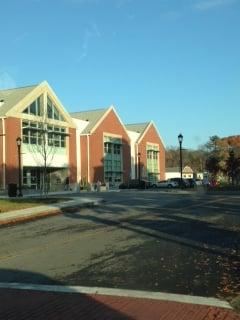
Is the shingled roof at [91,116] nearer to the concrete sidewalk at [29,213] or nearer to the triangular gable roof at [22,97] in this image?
the triangular gable roof at [22,97]

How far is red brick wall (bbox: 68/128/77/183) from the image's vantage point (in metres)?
79.3

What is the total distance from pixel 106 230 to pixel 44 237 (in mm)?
2126

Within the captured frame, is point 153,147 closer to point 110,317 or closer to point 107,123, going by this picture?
point 107,123

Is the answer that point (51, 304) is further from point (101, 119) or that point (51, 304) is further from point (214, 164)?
point (101, 119)

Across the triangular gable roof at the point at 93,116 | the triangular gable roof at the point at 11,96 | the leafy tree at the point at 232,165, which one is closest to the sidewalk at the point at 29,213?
the triangular gable roof at the point at 11,96

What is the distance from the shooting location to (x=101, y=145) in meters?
88.0

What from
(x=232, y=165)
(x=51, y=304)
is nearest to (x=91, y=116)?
(x=232, y=165)

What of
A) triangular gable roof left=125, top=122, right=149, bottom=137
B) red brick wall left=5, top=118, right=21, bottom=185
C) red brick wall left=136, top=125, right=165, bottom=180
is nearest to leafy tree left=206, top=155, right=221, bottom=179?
red brick wall left=5, top=118, right=21, bottom=185

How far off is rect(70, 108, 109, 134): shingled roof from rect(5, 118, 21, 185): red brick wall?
19.9 metres

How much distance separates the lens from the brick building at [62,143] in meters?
66.4

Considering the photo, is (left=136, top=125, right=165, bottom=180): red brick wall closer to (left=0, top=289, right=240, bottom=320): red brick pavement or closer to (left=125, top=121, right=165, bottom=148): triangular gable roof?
(left=125, top=121, right=165, bottom=148): triangular gable roof

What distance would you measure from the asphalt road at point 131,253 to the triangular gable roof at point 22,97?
44635mm

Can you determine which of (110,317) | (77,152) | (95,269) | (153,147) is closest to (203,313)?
(110,317)

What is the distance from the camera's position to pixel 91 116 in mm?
90812
